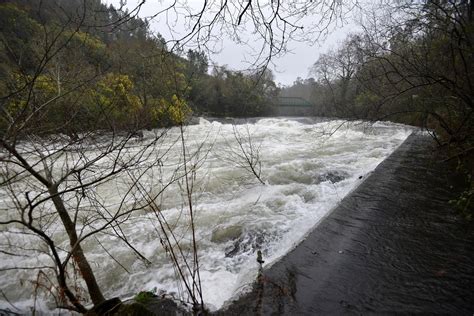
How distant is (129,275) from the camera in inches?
144

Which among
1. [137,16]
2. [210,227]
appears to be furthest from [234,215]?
[137,16]

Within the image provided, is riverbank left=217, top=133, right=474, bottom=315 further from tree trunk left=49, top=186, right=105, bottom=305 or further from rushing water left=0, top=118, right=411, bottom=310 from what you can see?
tree trunk left=49, top=186, right=105, bottom=305

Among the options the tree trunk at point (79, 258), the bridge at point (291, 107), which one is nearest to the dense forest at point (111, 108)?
the tree trunk at point (79, 258)

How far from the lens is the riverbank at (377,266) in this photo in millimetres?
2578

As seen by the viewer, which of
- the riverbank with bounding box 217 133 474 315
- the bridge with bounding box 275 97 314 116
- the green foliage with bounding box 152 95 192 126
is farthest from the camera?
the bridge with bounding box 275 97 314 116

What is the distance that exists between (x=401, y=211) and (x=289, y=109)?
1544 inches

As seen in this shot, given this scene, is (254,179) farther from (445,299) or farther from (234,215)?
(445,299)

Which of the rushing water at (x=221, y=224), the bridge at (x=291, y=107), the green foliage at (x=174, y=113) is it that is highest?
the bridge at (x=291, y=107)

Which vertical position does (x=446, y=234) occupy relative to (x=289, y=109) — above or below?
below

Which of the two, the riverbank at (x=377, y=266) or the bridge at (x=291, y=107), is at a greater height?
the bridge at (x=291, y=107)

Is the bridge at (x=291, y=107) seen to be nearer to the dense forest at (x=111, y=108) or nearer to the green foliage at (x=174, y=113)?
the dense forest at (x=111, y=108)

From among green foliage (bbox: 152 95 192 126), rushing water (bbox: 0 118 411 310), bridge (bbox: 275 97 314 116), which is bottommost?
rushing water (bbox: 0 118 411 310)

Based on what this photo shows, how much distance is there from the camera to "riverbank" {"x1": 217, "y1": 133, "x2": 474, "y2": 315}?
2.58 metres

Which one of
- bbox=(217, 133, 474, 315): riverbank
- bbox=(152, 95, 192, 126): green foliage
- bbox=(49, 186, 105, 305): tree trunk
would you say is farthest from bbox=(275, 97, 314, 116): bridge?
bbox=(49, 186, 105, 305): tree trunk
